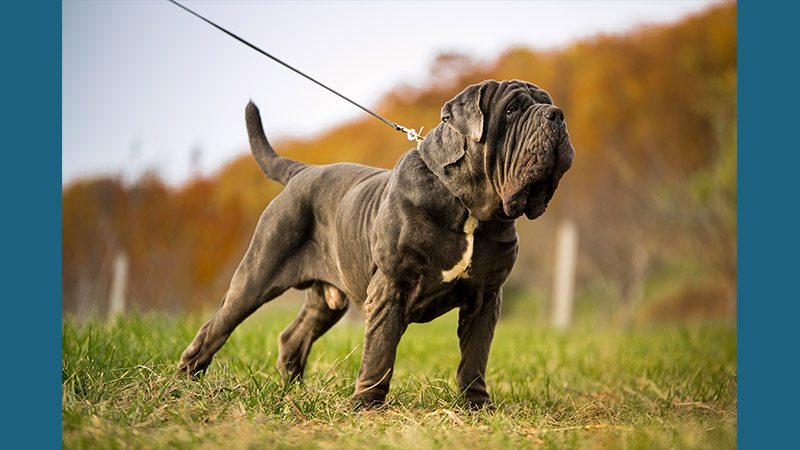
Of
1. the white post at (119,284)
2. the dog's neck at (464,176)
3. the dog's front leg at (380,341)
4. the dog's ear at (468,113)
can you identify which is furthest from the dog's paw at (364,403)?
the white post at (119,284)

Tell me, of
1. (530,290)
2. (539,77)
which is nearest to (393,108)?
(539,77)

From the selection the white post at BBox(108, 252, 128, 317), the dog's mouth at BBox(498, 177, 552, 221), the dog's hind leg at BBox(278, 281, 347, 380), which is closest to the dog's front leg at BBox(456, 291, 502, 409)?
the dog's mouth at BBox(498, 177, 552, 221)

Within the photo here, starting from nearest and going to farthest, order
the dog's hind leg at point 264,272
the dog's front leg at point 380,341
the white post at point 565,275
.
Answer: the dog's front leg at point 380,341, the dog's hind leg at point 264,272, the white post at point 565,275

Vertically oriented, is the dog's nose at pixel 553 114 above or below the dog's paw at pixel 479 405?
above

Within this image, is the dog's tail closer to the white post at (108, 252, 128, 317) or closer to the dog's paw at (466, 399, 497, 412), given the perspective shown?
the dog's paw at (466, 399, 497, 412)

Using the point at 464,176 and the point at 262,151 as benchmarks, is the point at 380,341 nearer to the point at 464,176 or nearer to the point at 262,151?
the point at 464,176

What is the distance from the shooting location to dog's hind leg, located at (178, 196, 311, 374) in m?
4.30

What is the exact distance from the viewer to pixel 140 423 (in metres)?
3.17

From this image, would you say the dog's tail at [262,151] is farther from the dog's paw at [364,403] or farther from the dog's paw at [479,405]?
the dog's paw at [479,405]

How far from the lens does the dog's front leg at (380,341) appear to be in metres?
3.70

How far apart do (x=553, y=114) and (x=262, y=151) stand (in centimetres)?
223

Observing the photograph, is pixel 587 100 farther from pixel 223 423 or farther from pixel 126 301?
pixel 223 423

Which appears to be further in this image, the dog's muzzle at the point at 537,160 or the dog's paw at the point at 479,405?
the dog's paw at the point at 479,405

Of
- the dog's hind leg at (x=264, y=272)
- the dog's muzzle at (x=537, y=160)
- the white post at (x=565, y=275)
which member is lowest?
the white post at (x=565, y=275)
